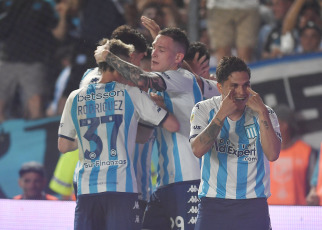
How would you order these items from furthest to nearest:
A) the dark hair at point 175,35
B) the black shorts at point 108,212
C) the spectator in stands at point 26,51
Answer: the spectator in stands at point 26,51 → the dark hair at point 175,35 → the black shorts at point 108,212

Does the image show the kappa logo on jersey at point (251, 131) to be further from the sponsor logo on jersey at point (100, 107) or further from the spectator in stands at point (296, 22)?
the spectator in stands at point (296, 22)

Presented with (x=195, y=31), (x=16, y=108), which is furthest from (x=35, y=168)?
(x=195, y=31)

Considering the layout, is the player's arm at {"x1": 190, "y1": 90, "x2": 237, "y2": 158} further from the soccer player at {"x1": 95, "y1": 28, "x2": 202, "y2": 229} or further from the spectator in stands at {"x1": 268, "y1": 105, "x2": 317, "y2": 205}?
the spectator in stands at {"x1": 268, "y1": 105, "x2": 317, "y2": 205}

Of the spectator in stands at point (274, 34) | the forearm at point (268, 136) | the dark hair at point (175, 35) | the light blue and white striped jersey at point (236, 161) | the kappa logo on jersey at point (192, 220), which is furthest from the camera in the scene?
the spectator in stands at point (274, 34)

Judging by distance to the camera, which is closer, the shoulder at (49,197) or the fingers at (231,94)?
the fingers at (231,94)

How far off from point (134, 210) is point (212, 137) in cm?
69

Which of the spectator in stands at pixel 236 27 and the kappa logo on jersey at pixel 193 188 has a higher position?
the spectator in stands at pixel 236 27

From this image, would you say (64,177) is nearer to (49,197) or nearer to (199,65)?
(49,197)

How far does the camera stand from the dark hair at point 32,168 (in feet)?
23.9

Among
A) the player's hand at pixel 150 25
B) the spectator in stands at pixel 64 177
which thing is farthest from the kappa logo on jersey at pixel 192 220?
the spectator in stands at pixel 64 177

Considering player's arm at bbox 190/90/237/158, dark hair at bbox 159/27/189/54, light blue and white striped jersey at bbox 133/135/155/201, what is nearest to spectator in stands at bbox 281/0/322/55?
dark hair at bbox 159/27/189/54

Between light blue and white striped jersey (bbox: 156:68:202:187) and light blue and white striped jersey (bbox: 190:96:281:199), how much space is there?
2.03 feet

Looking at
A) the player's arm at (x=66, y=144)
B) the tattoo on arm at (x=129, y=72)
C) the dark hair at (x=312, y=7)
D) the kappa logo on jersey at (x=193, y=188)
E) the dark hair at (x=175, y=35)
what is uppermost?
the dark hair at (x=312, y=7)

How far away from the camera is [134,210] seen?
12.7ft
